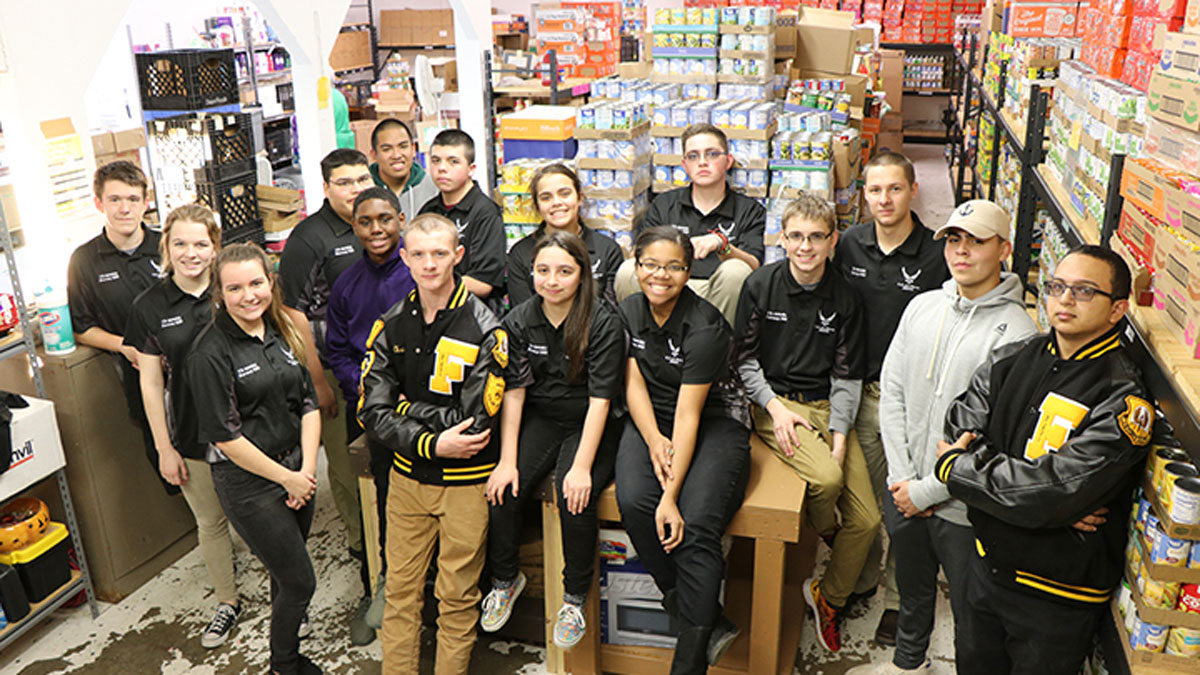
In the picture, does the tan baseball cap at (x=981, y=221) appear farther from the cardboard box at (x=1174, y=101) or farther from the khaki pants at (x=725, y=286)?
the khaki pants at (x=725, y=286)

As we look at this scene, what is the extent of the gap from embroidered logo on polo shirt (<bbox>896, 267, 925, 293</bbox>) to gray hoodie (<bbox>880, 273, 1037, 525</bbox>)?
0.43m

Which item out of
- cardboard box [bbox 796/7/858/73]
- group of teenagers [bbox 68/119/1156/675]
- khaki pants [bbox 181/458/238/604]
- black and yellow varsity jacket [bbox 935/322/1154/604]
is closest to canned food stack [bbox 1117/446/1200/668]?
black and yellow varsity jacket [bbox 935/322/1154/604]

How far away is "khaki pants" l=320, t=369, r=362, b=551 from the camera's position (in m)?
4.16

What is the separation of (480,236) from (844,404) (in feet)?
6.38

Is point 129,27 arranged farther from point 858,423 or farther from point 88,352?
point 858,423

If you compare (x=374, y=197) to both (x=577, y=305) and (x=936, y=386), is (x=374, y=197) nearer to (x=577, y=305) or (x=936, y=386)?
(x=577, y=305)

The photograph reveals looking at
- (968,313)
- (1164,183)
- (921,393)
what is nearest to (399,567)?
(921,393)

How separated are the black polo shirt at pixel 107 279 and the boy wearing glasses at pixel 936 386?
10.1 feet

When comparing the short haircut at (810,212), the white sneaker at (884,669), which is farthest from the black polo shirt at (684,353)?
the white sneaker at (884,669)

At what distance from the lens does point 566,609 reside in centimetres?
329

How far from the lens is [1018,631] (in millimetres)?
2512

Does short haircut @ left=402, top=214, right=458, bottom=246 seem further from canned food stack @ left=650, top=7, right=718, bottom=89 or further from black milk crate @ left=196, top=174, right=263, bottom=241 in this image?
canned food stack @ left=650, top=7, right=718, bottom=89

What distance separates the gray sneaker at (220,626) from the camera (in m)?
3.77

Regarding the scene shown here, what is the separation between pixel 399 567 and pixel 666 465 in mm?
1064
